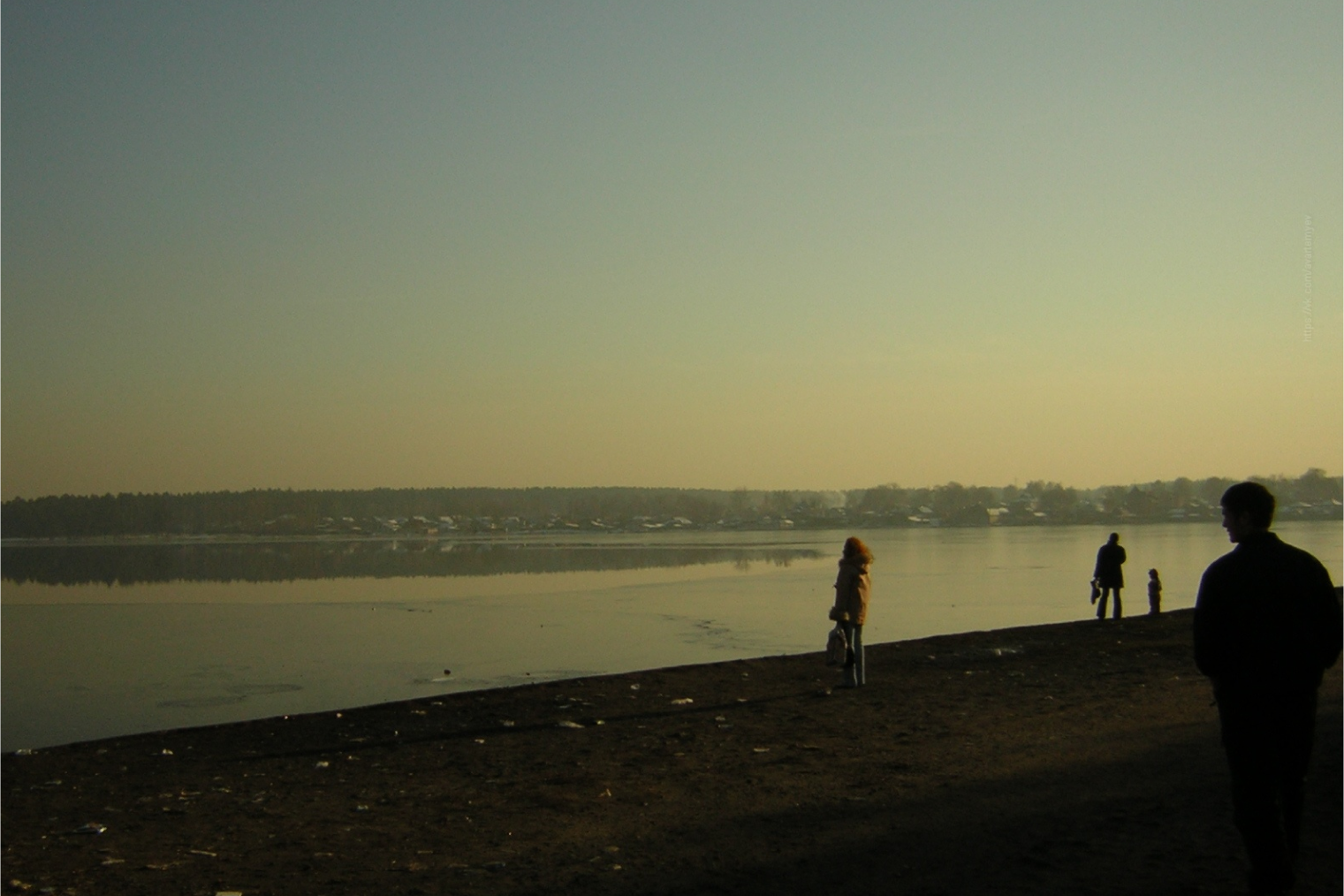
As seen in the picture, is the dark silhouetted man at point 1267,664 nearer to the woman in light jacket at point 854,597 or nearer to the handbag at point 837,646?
the woman in light jacket at point 854,597

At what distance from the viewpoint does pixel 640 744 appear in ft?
32.8

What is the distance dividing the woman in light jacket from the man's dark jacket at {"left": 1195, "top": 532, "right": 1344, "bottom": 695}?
7088 mm

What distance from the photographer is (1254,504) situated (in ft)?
17.9

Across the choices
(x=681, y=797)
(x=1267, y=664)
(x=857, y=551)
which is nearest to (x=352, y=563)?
(x=857, y=551)

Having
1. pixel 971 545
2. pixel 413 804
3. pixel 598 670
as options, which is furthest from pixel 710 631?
pixel 971 545

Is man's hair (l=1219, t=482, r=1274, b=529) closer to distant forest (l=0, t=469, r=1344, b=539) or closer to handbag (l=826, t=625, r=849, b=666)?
handbag (l=826, t=625, r=849, b=666)

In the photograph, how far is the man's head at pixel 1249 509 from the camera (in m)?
5.44

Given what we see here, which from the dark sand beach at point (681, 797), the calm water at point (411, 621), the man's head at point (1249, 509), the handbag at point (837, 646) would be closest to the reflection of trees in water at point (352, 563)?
the calm water at point (411, 621)

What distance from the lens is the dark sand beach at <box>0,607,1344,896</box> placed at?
609cm

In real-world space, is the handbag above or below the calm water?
above

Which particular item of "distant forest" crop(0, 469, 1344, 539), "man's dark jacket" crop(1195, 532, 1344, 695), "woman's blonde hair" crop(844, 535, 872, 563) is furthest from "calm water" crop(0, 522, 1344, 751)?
"distant forest" crop(0, 469, 1344, 539)

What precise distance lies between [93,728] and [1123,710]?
34.5 feet

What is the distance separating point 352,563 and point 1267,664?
181ft

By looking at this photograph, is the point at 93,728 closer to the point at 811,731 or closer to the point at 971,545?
the point at 811,731
